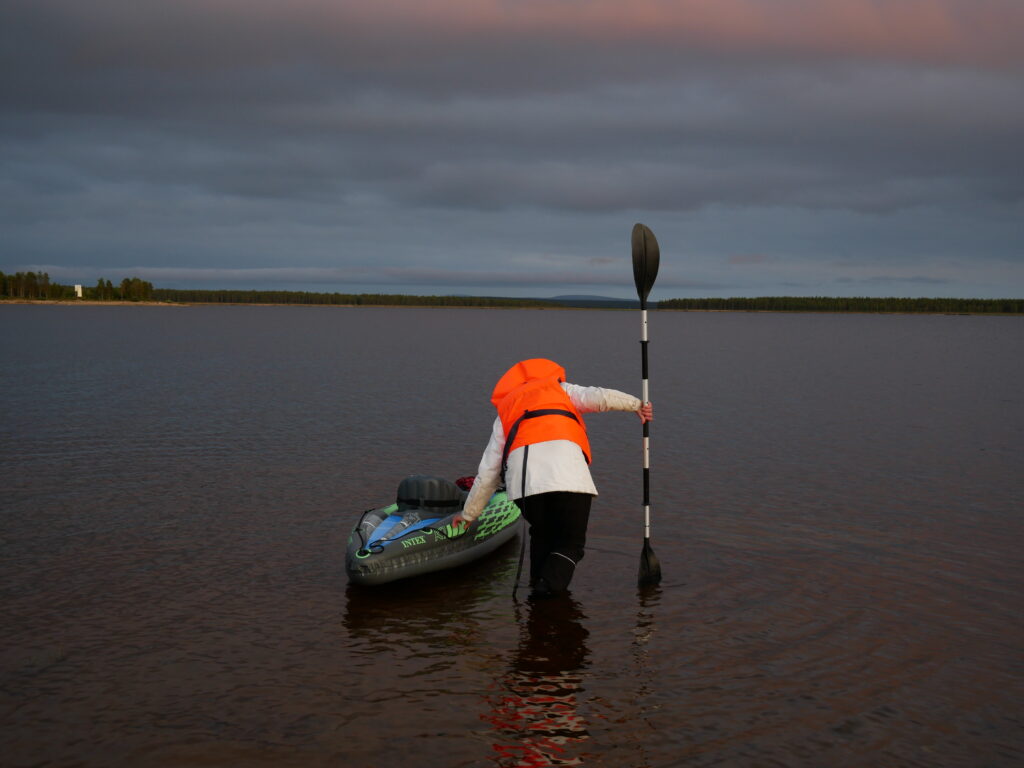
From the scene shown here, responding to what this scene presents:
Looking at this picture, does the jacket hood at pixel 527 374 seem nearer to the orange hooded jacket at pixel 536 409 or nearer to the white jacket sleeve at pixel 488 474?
the orange hooded jacket at pixel 536 409

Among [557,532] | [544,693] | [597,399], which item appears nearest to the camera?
[544,693]

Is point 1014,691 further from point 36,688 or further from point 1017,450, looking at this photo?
Result: point 1017,450

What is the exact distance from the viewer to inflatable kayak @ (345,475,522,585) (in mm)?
10383

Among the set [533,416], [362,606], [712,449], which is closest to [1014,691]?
[533,416]

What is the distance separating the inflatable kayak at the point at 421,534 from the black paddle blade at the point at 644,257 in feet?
10.3

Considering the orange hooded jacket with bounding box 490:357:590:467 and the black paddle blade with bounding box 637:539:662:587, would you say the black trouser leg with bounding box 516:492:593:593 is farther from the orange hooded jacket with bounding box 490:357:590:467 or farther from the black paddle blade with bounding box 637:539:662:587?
the black paddle blade with bounding box 637:539:662:587

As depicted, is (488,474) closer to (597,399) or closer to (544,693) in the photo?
(597,399)

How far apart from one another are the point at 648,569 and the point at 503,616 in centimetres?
192

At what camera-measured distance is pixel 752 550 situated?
485 inches

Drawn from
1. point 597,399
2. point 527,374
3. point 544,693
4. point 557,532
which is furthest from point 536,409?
point 544,693

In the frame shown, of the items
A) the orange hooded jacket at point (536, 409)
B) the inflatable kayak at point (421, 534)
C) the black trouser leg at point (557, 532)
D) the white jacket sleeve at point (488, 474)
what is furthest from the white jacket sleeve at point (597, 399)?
the inflatable kayak at point (421, 534)

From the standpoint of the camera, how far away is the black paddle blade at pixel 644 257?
11.3 m

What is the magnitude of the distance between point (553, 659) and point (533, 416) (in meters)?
2.38

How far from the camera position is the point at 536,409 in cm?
943
